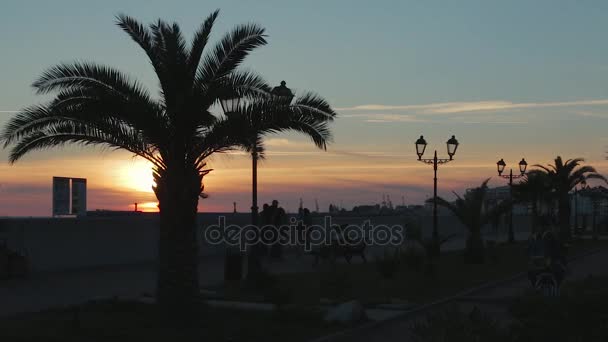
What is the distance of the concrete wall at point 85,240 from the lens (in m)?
21.8

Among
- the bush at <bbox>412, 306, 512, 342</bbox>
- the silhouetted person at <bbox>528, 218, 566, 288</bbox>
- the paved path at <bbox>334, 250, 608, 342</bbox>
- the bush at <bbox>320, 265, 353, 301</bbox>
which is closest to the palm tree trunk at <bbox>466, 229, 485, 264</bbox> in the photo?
the paved path at <bbox>334, 250, 608, 342</bbox>

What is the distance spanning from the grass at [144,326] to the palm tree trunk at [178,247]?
1.09 ft

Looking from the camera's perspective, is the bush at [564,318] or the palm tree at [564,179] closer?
the bush at [564,318]

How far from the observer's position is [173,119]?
1291 cm

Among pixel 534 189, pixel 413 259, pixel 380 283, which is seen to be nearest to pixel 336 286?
pixel 380 283

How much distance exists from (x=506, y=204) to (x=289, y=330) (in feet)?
61.3

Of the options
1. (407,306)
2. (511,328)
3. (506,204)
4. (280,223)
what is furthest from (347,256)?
(511,328)

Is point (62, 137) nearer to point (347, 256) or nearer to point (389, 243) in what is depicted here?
point (347, 256)

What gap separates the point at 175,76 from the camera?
1306cm

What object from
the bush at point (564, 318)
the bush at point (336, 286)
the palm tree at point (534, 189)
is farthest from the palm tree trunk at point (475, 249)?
the palm tree at point (534, 189)

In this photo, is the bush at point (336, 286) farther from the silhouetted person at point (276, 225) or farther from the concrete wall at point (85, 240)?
the silhouetted person at point (276, 225)

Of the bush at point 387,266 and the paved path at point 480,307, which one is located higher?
the bush at point 387,266

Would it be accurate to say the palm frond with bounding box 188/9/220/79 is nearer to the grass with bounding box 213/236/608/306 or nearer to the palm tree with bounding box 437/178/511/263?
the grass with bounding box 213/236/608/306

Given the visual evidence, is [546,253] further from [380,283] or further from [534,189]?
[534,189]
